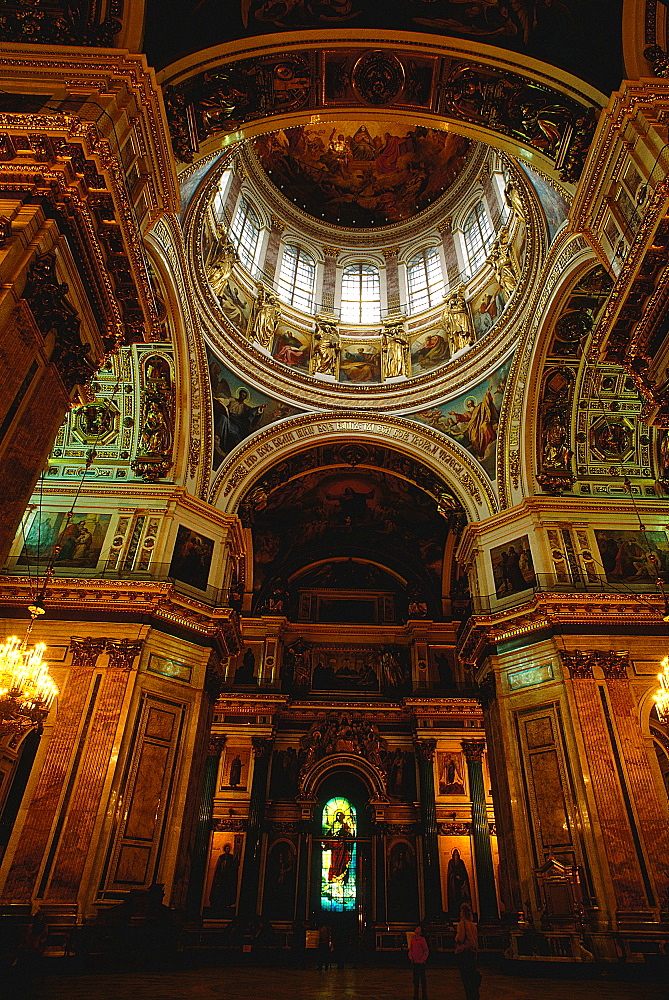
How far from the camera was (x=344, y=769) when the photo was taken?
19.2 meters

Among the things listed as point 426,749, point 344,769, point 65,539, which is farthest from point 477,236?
point 344,769

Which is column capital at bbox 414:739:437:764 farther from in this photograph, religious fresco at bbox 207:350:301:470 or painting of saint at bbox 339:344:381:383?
painting of saint at bbox 339:344:381:383

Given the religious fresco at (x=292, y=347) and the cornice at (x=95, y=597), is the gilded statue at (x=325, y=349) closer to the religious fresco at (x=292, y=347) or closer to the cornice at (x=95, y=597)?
the religious fresco at (x=292, y=347)

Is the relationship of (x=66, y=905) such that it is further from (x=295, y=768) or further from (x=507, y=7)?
(x=507, y=7)

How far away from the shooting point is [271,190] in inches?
791

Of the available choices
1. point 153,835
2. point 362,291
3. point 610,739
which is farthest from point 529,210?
point 153,835

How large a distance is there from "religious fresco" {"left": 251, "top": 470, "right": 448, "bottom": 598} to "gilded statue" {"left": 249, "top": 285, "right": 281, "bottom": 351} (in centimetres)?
396

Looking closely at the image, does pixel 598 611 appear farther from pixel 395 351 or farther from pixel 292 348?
pixel 292 348

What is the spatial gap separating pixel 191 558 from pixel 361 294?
1103 centimetres

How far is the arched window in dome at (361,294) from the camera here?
20.1m

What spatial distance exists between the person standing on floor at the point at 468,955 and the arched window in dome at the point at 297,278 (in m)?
16.5

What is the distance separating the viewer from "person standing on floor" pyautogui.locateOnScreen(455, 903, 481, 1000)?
5.99 meters

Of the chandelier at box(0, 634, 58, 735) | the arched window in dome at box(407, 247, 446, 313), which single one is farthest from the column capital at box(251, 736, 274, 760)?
the arched window in dome at box(407, 247, 446, 313)

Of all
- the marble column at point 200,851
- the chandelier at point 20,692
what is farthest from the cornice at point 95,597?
the marble column at point 200,851
